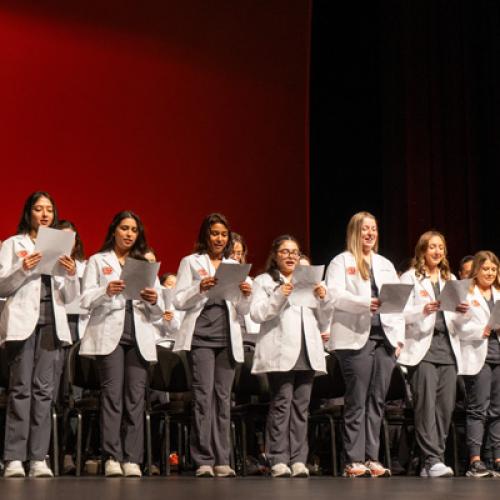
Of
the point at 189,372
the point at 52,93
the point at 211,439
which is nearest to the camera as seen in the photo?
the point at 211,439

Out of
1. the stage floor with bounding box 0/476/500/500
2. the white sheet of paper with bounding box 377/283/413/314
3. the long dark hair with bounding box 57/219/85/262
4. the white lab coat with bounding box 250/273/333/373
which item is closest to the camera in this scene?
the stage floor with bounding box 0/476/500/500

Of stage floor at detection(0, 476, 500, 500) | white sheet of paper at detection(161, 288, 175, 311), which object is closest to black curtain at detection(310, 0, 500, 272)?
white sheet of paper at detection(161, 288, 175, 311)

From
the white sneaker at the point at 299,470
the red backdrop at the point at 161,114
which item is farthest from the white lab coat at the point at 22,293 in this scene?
the red backdrop at the point at 161,114

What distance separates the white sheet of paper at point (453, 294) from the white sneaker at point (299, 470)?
51.0 inches

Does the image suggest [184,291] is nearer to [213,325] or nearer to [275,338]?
[213,325]

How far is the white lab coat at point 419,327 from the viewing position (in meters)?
6.14

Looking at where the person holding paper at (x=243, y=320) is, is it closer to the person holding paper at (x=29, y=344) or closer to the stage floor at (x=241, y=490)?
the person holding paper at (x=29, y=344)

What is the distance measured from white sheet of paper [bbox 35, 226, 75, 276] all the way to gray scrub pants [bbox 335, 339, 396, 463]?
5.88 feet

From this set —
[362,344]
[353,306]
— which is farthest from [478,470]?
[353,306]

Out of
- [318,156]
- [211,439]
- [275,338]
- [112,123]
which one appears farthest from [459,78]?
[211,439]

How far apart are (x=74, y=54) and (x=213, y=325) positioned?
141 inches

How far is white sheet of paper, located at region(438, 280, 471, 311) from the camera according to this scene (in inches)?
235

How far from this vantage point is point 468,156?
31.5 ft

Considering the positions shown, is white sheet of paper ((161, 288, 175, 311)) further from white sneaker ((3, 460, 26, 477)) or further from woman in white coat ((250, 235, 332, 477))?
white sneaker ((3, 460, 26, 477))
